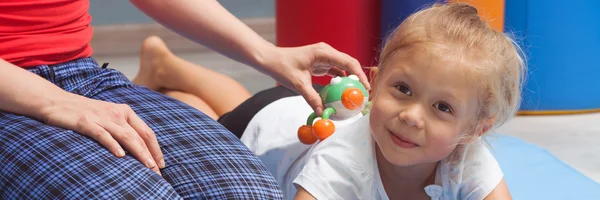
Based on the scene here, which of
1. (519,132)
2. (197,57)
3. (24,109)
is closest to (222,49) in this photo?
(24,109)

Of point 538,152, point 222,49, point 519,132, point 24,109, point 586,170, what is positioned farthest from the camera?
point 519,132

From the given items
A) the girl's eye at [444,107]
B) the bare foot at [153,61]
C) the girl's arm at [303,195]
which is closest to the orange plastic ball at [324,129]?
the girl's arm at [303,195]

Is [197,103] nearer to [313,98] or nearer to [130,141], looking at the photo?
[313,98]

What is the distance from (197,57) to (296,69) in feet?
6.44

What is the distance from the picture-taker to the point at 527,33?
7.80 feet

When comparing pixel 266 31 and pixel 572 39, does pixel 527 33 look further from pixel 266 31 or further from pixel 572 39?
pixel 266 31

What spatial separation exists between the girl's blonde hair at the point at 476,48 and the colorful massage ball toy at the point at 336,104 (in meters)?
0.12

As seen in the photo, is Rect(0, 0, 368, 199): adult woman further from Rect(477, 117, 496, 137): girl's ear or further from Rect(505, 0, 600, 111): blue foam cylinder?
Rect(505, 0, 600, 111): blue foam cylinder

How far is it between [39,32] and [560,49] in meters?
1.67

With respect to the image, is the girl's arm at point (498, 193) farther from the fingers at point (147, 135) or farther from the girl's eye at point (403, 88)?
the fingers at point (147, 135)

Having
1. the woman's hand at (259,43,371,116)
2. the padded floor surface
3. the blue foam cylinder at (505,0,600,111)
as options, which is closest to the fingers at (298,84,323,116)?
the woman's hand at (259,43,371,116)

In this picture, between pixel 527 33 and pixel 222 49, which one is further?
pixel 527 33

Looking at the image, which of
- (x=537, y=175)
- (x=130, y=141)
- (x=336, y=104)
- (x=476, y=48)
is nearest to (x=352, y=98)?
(x=336, y=104)

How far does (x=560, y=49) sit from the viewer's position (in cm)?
238
